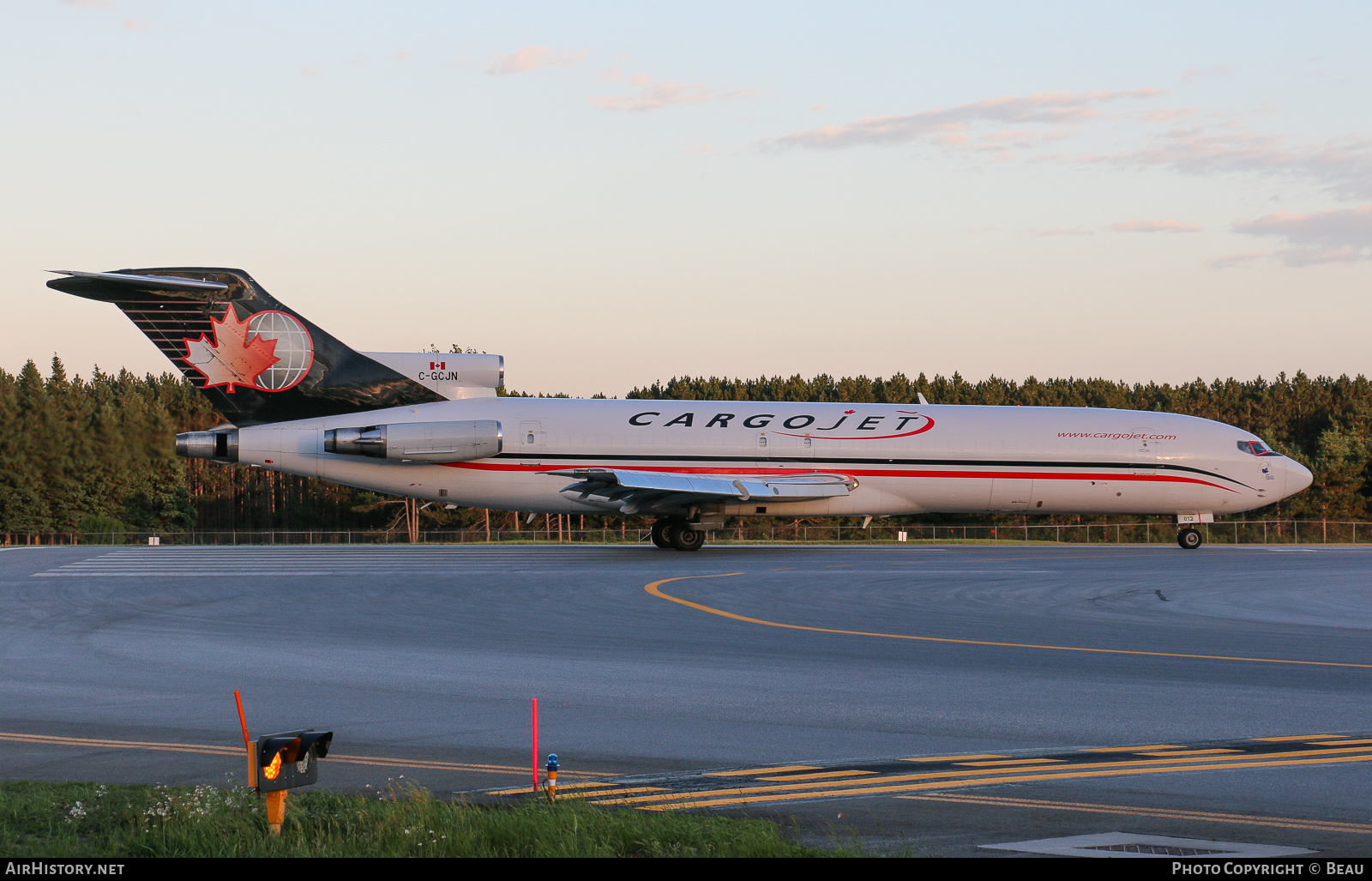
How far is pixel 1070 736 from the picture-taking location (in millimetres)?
9055

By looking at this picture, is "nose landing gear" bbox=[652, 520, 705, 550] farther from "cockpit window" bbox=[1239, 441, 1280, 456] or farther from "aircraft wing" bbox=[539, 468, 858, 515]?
"cockpit window" bbox=[1239, 441, 1280, 456]

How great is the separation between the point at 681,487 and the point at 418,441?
7.45 meters

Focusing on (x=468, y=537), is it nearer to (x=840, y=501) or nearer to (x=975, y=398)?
(x=840, y=501)

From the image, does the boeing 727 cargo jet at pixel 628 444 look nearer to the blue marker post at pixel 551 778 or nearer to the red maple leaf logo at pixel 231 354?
the red maple leaf logo at pixel 231 354

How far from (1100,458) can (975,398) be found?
84405mm

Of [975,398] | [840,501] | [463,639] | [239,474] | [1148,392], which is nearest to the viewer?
[463,639]

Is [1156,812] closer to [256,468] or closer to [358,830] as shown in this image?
[358,830]

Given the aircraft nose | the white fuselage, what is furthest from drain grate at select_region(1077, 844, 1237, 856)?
the aircraft nose

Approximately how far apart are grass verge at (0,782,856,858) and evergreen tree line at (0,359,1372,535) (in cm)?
2585

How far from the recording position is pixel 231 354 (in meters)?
32.9

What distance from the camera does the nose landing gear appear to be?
110 feet

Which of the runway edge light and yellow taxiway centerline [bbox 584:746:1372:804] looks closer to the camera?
the runway edge light

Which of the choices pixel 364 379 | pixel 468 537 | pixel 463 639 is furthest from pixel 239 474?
pixel 463 639
